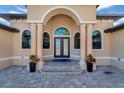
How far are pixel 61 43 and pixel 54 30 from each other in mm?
1430

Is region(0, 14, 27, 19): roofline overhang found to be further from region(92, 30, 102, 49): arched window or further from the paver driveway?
region(92, 30, 102, 49): arched window

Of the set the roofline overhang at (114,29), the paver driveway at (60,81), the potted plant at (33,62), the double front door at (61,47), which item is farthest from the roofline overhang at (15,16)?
the roofline overhang at (114,29)

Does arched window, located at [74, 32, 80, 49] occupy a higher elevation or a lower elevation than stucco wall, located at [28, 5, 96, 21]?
lower

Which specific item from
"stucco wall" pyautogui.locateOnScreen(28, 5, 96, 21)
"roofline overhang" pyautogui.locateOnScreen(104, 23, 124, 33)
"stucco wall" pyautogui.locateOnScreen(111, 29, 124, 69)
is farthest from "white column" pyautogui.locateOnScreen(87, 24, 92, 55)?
→ "stucco wall" pyautogui.locateOnScreen(111, 29, 124, 69)

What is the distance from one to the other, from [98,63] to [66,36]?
3951mm

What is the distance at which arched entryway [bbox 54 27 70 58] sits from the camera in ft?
46.9

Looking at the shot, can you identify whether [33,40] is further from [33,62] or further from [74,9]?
[74,9]

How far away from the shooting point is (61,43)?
14.3 meters

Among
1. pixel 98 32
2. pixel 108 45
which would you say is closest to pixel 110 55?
pixel 108 45

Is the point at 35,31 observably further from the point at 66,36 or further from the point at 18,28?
the point at 66,36

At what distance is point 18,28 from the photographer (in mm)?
13398

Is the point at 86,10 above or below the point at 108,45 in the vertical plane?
above

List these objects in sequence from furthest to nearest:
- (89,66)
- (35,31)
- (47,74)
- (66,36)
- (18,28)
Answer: (66,36) → (18,28) → (35,31) → (89,66) → (47,74)

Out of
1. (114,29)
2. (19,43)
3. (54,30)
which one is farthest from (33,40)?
(114,29)
